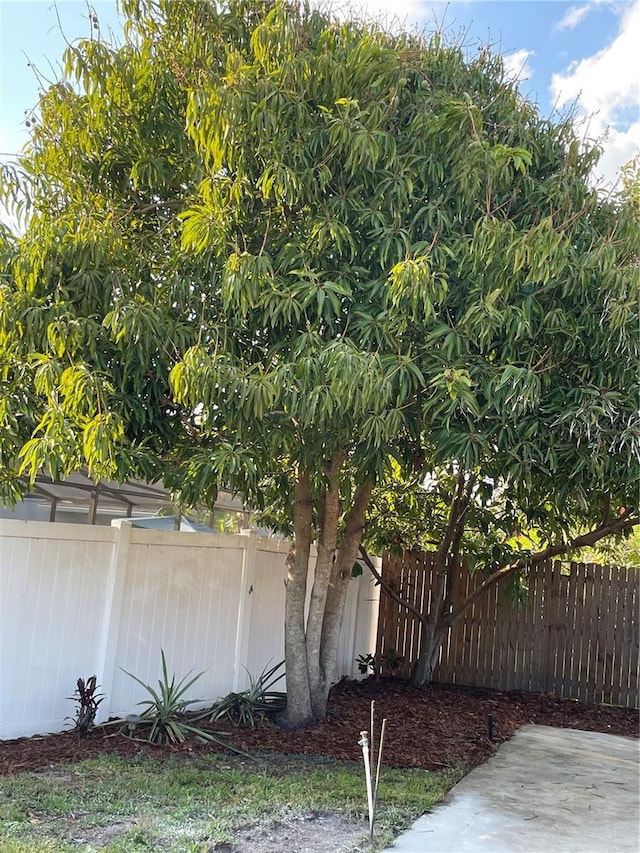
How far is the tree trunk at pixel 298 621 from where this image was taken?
281 inches

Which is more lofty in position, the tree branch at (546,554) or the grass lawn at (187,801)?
the tree branch at (546,554)

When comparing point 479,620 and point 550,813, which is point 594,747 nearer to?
point 550,813

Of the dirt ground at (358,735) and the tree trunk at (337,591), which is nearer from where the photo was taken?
the dirt ground at (358,735)

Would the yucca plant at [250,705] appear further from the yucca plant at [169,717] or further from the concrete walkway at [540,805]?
the concrete walkway at [540,805]

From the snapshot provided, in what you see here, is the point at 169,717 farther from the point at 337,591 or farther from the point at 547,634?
the point at 547,634

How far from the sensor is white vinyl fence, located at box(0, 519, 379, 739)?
5.69 meters

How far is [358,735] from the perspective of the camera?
23.3 feet

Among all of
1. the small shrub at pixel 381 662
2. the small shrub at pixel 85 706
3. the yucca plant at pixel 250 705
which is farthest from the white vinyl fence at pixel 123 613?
the small shrub at pixel 381 662

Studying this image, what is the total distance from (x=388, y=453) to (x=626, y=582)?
239 inches

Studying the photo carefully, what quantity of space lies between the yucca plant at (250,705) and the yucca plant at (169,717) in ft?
0.61

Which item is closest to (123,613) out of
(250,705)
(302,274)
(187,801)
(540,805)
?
(250,705)

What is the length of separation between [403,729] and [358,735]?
632 mm

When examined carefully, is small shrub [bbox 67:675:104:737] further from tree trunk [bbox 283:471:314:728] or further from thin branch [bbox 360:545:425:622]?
thin branch [bbox 360:545:425:622]

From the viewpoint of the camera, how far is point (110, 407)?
5.35 metres
